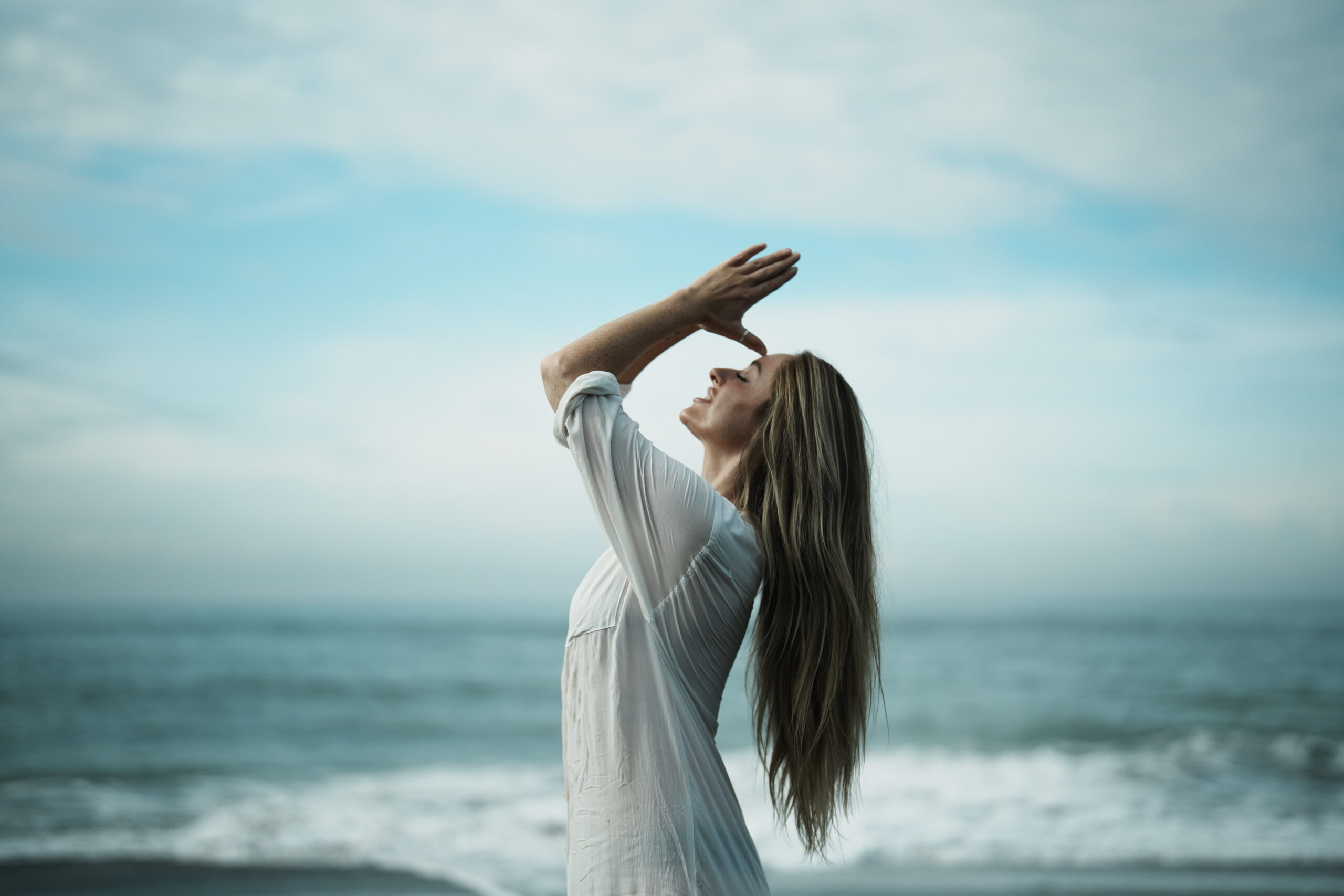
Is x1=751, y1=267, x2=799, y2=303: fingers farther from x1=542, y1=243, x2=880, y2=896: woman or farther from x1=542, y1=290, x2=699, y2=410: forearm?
x1=542, y1=290, x2=699, y2=410: forearm

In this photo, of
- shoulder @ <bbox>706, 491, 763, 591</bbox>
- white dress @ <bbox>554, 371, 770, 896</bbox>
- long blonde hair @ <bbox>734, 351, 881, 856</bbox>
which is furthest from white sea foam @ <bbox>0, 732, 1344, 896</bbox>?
shoulder @ <bbox>706, 491, 763, 591</bbox>

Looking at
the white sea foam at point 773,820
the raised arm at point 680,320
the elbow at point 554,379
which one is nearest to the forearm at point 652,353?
the raised arm at point 680,320

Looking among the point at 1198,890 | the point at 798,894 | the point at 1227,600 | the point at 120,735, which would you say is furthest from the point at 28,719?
the point at 1227,600

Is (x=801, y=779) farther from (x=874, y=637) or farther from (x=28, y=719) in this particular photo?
(x=28, y=719)

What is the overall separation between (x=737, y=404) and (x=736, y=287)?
0.28 metres

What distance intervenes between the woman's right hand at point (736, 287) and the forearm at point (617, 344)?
30 mm

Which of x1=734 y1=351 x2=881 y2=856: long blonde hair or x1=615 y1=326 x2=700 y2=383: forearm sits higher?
x1=615 y1=326 x2=700 y2=383: forearm

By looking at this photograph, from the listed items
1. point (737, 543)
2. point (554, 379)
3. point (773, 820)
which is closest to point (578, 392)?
point (554, 379)

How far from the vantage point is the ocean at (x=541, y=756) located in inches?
256

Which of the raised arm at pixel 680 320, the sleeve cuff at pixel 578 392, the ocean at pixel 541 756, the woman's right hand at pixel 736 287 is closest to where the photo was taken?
the sleeve cuff at pixel 578 392

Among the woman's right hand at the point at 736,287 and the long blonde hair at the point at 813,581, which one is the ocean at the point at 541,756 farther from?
the woman's right hand at the point at 736,287

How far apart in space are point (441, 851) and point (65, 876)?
2.30 metres

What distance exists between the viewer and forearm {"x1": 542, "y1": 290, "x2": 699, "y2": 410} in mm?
1739

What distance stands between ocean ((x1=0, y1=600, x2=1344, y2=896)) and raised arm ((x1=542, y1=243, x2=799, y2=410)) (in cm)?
86
